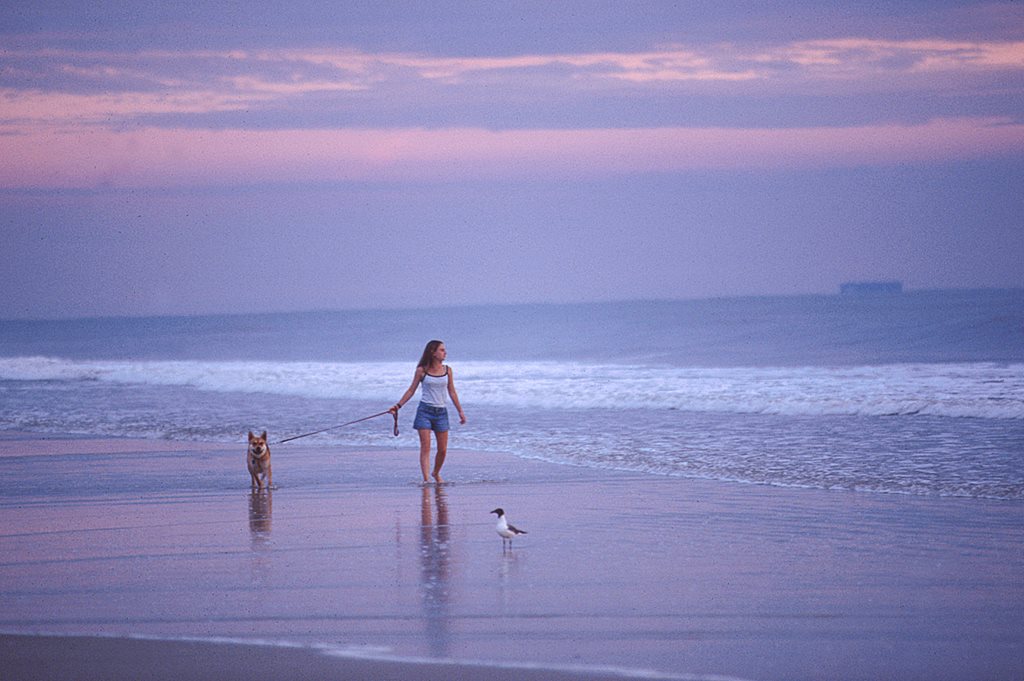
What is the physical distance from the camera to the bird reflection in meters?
5.96

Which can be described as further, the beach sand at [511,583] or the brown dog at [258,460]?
the brown dog at [258,460]

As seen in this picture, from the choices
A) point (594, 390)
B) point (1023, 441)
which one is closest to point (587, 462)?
point (1023, 441)

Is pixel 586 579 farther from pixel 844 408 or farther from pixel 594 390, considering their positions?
pixel 594 390

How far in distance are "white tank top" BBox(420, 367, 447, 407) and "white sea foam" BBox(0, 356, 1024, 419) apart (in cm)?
829

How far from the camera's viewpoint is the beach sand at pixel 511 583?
217 inches

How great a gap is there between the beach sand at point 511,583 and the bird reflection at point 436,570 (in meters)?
0.03

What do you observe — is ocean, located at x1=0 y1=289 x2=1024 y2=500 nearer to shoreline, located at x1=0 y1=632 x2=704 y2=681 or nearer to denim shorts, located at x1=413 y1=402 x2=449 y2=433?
denim shorts, located at x1=413 y1=402 x2=449 y2=433

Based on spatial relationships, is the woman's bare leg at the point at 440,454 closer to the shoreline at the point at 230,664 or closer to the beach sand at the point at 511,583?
the beach sand at the point at 511,583

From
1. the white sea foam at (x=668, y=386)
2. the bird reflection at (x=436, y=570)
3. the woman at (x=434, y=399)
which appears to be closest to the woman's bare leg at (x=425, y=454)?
the woman at (x=434, y=399)

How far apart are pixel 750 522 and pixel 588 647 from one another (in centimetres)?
397

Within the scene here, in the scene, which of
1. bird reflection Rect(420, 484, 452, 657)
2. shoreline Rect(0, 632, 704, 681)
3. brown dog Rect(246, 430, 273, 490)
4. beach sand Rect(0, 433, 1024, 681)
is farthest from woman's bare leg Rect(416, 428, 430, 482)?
shoreline Rect(0, 632, 704, 681)

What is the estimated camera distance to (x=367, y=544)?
8539mm

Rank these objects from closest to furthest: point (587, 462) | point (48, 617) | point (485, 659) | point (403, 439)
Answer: point (485, 659) → point (48, 617) → point (587, 462) → point (403, 439)

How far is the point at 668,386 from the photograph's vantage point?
24.6m
